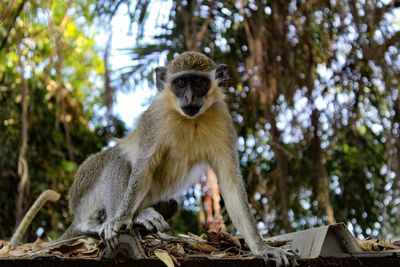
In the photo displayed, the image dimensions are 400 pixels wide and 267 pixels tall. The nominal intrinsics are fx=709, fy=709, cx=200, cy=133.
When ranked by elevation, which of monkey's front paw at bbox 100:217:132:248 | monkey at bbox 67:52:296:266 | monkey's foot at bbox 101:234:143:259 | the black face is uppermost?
the black face

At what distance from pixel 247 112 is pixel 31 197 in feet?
12.8

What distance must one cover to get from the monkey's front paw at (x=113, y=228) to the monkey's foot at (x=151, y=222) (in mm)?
92

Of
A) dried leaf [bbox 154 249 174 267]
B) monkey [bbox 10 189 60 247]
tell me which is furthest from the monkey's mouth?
monkey [bbox 10 189 60 247]

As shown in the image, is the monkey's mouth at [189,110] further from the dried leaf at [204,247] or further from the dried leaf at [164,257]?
the dried leaf at [164,257]

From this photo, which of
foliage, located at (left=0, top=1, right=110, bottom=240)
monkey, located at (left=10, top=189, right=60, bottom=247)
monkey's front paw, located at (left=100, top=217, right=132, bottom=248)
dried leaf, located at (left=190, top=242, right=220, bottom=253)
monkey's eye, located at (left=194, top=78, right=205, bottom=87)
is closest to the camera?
monkey's front paw, located at (left=100, top=217, right=132, bottom=248)

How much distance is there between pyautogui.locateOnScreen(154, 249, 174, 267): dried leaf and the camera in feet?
13.5

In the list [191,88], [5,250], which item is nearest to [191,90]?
[191,88]

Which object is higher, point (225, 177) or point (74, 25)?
point (74, 25)

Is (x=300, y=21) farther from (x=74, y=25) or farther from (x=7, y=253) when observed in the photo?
(x=74, y=25)

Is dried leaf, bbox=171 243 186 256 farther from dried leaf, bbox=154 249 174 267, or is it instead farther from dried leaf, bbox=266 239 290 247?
dried leaf, bbox=266 239 290 247

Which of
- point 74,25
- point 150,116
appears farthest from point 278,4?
point 74,25

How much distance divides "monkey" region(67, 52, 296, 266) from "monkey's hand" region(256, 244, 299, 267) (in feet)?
0.95

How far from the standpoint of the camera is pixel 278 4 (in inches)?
312

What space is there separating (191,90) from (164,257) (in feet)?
5.41
